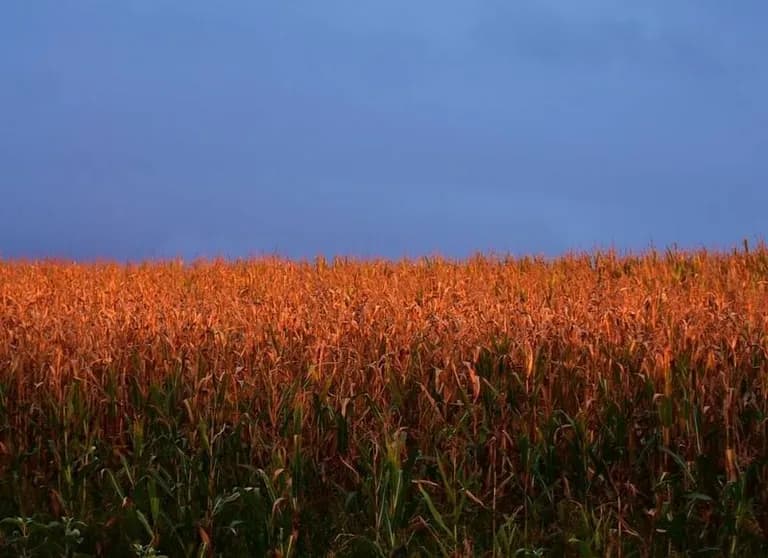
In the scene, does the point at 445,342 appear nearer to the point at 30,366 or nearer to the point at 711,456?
the point at 711,456

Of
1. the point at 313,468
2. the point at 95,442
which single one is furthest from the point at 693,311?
the point at 95,442

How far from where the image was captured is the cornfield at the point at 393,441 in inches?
155

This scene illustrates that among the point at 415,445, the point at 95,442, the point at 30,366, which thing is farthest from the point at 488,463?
the point at 30,366

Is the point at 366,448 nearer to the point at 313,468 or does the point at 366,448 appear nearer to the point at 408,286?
the point at 313,468

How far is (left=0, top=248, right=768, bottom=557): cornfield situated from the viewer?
3930 mm

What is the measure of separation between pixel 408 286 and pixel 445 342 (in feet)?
19.5

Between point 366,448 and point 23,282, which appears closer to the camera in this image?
point 366,448

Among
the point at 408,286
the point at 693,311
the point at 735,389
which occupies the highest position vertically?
the point at 408,286

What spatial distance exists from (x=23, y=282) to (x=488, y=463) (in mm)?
10922

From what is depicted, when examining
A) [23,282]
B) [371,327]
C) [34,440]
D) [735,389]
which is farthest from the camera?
[23,282]

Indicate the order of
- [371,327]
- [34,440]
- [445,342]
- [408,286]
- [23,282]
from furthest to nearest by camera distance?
[23,282], [408,286], [371,327], [445,342], [34,440]

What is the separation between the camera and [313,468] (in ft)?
14.1

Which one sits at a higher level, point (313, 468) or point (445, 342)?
point (445, 342)

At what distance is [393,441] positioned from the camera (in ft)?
13.8
